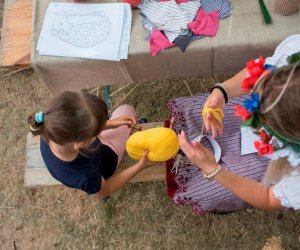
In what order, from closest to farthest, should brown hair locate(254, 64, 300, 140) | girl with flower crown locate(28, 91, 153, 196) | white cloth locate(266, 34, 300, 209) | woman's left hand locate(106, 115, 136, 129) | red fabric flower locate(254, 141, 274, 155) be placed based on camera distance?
brown hair locate(254, 64, 300, 140) < red fabric flower locate(254, 141, 274, 155) < white cloth locate(266, 34, 300, 209) < girl with flower crown locate(28, 91, 153, 196) < woman's left hand locate(106, 115, 136, 129)

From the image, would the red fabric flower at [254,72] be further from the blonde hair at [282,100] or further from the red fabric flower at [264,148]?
the red fabric flower at [264,148]

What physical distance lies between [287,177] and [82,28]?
995 millimetres

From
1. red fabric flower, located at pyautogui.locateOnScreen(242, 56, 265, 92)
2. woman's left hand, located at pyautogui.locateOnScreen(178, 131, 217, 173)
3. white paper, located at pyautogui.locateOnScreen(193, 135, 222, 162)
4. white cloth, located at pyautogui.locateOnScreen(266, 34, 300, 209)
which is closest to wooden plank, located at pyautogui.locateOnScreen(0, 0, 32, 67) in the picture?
white paper, located at pyautogui.locateOnScreen(193, 135, 222, 162)

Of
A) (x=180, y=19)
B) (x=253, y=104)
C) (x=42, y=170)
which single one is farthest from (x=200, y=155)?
(x=42, y=170)

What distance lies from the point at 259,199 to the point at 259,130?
0.37 metres

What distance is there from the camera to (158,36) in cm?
162

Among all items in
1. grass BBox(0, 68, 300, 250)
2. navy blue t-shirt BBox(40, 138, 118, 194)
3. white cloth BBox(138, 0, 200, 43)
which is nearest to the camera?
navy blue t-shirt BBox(40, 138, 118, 194)

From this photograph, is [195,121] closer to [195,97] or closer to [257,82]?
[195,97]

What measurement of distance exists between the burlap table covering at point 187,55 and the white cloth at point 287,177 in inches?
5.1

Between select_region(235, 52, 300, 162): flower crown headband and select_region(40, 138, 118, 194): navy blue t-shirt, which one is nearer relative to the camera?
select_region(235, 52, 300, 162): flower crown headband

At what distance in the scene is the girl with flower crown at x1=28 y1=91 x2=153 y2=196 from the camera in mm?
1354

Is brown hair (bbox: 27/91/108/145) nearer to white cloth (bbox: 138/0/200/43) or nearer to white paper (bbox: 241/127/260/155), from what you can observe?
white cloth (bbox: 138/0/200/43)

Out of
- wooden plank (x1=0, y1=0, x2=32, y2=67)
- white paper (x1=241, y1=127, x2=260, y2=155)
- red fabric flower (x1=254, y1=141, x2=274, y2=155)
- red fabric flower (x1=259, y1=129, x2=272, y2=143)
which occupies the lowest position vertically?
wooden plank (x1=0, y1=0, x2=32, y2=67)

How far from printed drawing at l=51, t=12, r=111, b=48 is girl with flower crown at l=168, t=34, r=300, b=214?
0.43 metres
